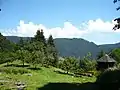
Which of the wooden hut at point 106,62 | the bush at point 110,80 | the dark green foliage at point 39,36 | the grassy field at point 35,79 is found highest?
the dark green foliage at point 39,36

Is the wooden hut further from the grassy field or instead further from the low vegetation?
the grassy field

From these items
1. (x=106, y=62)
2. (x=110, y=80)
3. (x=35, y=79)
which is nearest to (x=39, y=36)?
(x=106, y=62)

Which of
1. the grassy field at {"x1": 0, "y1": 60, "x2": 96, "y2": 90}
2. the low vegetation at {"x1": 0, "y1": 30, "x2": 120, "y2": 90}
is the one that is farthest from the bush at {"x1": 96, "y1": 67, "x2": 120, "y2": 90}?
the grassy field at {"x1": 0, "y1": 60, "x2": 96, "y2": 90}

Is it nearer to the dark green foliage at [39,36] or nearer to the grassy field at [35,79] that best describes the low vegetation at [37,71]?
the grassy field at [35,79]

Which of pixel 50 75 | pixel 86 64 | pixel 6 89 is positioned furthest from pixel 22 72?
pixel 86 64

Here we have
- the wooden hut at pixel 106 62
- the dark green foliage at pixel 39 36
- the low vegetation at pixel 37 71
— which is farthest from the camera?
the dark green foliage at pixel 39 36

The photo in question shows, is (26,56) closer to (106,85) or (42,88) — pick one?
(42,88)

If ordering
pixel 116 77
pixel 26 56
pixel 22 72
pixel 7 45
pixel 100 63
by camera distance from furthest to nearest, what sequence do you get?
1. pixel 7 45
2. pixel 26 56
3. pixel 100 63
4. pixel 22 72
5. pixel 116 77

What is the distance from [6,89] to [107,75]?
38.1 ft

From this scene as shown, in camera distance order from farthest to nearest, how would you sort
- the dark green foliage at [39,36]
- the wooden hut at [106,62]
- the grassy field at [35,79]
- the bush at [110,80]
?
the dark green foliage at [39,36], the wooden hut at [106,62], the grassy field at [35,79], the bush at [110,80]

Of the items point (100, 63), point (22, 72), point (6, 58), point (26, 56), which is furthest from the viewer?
point (6, 58)

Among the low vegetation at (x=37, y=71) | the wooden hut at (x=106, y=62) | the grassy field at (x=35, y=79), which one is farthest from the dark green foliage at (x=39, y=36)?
the wooden hut at (x=106, y=62)

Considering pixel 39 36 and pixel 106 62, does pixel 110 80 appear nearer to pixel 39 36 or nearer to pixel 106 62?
pixel 106 62

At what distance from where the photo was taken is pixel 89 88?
3094 cm
